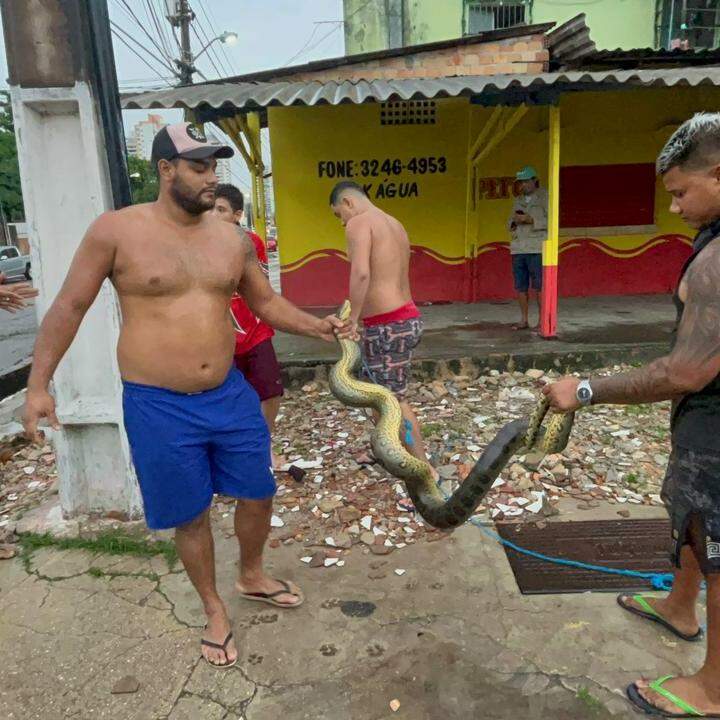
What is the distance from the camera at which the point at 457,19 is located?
38.8ft

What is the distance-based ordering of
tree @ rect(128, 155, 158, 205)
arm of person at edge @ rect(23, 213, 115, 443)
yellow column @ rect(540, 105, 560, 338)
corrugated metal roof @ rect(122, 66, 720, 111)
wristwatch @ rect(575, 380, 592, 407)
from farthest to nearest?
1. tree @ rect(128, 155, 158, 205)
2. yellow column @ rect(540, 105, 560, 338)
3. corrugated metal roof @ rect(122, 66, 720, 111)
4. arm of person at edge @ rect(23, 213, 115, 443)
5. wristwatch @ rect(575, 380, 592, 407)

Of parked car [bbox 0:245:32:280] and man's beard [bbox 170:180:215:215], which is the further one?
parked car [bbox 0:245:32:280]

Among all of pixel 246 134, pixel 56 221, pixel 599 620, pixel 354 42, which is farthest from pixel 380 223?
pixel 354 42

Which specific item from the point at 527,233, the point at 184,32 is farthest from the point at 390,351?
the point at 184,32

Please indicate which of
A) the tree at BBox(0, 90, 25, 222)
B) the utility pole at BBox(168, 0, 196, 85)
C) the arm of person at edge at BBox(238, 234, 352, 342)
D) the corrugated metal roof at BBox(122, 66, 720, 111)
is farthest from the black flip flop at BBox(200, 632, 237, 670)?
the tree at BBox(0, 90, 25, 222)

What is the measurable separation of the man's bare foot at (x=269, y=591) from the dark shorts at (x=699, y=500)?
170 cm

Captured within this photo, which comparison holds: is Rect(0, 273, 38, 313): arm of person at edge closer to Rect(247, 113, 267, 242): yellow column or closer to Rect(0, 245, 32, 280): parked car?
Rect(247, 113, 267, 242): yellow column

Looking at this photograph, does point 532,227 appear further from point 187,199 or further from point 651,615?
point 187,199

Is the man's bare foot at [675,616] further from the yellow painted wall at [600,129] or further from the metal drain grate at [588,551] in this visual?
the yellow painted wall at [600,129]

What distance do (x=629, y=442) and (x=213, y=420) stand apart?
361 cm

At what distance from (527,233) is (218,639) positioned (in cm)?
593

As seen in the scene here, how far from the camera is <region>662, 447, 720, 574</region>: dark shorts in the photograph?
7.03ft

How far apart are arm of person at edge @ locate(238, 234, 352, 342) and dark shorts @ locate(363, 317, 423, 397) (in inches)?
39.3

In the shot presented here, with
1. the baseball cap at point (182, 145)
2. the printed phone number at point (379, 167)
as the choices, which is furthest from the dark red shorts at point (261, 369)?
the printed phone number at point (379, 167)
